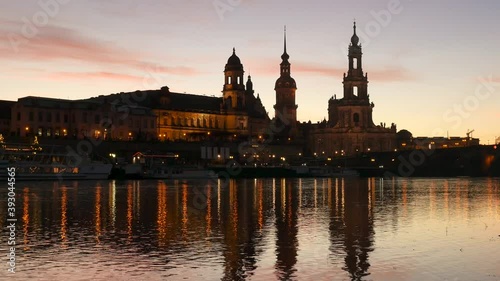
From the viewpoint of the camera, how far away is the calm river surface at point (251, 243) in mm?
30672

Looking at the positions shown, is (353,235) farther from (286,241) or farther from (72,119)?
(72,119)

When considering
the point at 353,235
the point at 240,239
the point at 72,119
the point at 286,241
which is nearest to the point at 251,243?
the point at 240,239

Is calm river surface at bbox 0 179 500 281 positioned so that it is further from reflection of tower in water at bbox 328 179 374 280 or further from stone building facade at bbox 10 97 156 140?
stone building facade at bbox 10 97 156 140

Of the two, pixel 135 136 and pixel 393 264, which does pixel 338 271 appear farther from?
pixel 135 136

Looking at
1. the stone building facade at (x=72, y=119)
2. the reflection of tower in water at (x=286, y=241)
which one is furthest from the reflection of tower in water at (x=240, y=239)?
the stone building facade at (x=72, y=119)

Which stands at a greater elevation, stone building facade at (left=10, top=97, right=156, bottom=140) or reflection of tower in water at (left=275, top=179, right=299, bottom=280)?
stone building facade at (left=10, top=97, right=156, bottom=140)

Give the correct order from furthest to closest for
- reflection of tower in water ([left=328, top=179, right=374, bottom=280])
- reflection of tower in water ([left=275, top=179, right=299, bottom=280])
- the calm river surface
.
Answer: reflection of tower in water ([left=328, top=179, right=374, bottom=280]) → reflection of tower in water ([left=275, top=179, right=299, bottom=280]) → the calm river surface

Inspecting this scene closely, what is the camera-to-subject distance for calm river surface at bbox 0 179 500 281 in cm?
3067

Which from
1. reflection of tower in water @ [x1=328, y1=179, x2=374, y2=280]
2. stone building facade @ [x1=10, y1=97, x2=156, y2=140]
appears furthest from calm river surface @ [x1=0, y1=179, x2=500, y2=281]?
stone building facade @ [x1=10, y1=97, x2=156, y2=140]

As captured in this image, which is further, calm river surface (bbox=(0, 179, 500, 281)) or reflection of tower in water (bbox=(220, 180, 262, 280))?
reflection of tower in water (bbox=(220, 180, 262, 280))

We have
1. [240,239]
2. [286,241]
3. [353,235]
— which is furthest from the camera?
[353,235]

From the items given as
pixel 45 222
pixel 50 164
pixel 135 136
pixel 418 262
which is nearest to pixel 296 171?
pixel 135 136

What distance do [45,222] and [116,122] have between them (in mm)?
144079

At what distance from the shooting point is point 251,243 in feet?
128
